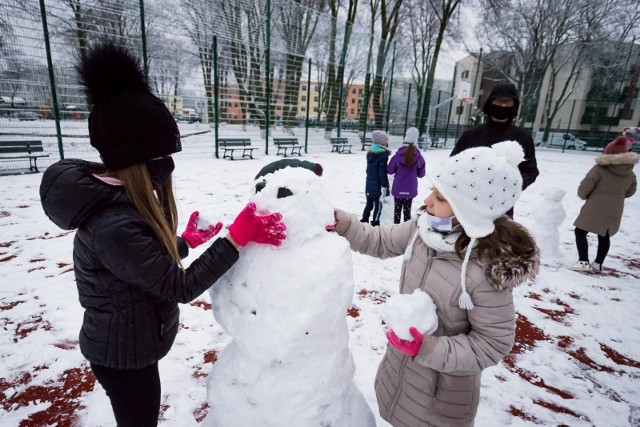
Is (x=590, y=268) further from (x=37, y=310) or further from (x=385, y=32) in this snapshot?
(x=385, y=32)

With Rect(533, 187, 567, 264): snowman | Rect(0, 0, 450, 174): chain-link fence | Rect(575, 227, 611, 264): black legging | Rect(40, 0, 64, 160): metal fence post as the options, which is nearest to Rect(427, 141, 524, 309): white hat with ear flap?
Rect(575, 227, 611, 264): black legging

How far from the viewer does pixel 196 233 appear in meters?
1.50

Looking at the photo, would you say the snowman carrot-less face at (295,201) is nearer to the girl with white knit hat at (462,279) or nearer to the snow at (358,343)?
the snow at (358,343)

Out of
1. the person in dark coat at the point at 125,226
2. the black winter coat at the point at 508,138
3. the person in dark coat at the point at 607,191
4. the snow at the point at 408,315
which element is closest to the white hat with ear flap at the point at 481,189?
the snow at the point at 408,315

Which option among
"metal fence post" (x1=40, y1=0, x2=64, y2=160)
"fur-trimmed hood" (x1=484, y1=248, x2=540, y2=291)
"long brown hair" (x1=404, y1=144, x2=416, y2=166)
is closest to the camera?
"fur-trimmed hood" (x1=484, y1=248, x2=540, y2=291)

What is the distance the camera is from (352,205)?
6.64 metres

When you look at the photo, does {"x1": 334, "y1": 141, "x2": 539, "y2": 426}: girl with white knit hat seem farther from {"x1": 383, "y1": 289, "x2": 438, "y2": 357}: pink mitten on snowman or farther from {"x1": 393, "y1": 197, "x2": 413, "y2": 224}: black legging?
{"x1": 393, "y1": 197, "x2": 413, "y2": 224}: black legging

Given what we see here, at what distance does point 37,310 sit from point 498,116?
15.0 feet

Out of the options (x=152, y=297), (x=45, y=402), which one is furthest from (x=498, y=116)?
(x=45, y=402)

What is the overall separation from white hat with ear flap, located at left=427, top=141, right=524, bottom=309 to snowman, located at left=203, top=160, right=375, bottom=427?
461mm

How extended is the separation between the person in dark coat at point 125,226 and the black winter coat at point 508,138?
2806 millimetres

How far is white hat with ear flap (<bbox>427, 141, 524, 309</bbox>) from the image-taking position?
1243 millimetres

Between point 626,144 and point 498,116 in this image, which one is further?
point 626,144

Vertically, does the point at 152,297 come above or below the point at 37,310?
above
